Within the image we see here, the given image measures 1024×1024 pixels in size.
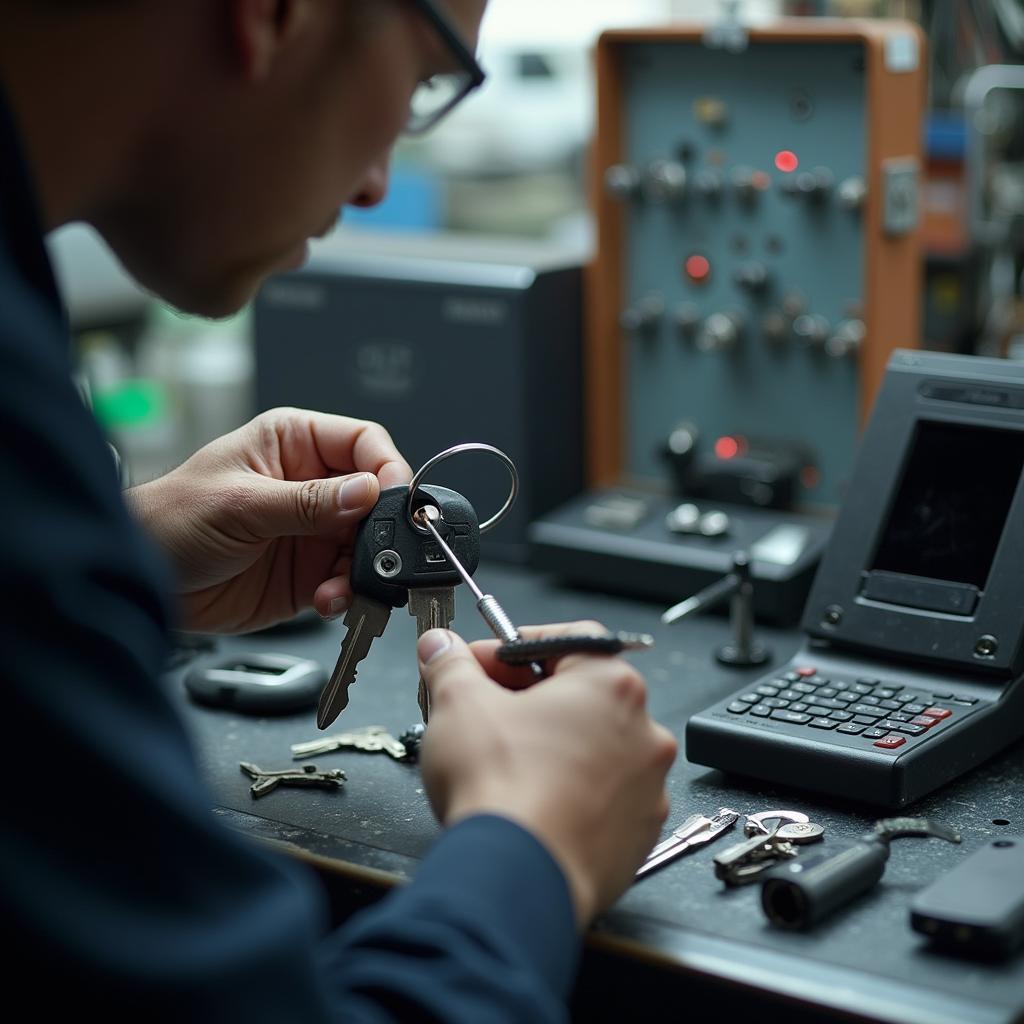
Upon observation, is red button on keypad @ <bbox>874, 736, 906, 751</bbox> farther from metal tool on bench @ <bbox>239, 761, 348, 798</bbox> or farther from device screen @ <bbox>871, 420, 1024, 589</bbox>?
metal tool on bench @ <bbox>239, 761, 348, 798</bbox>

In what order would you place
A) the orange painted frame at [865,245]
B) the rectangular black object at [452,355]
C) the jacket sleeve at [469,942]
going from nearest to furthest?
the jacket sleeve at [469,942] < the orange painted frame at [865,245] < the rectangular black object at [452,355]

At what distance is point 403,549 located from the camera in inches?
41.6

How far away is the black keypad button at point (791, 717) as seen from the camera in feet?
3.50

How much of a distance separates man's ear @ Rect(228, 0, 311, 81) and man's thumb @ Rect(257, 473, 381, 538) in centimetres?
43

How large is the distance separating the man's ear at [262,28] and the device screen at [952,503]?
68 cm

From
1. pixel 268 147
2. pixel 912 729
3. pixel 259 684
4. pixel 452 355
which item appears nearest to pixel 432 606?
pixel 259 684

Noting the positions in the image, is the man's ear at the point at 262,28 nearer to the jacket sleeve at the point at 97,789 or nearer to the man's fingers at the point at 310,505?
the jacket sleeve at the point at 97,789

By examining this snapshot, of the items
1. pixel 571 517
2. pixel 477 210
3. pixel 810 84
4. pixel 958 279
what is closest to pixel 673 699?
pixel 571 517

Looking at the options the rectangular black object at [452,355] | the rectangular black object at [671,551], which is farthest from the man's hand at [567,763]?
the rectangular black object at [452,355]

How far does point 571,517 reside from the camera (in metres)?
1.62

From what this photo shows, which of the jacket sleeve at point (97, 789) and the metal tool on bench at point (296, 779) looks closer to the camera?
the jacket sleeve at point (97, 789)

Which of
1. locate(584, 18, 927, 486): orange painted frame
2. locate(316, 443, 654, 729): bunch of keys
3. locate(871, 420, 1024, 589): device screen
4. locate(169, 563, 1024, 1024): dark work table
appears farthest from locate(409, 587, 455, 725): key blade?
locate(584, 18, 927, 486): orange painted frame

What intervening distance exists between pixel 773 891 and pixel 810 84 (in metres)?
0.97

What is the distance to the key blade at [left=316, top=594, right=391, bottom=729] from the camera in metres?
1.06
